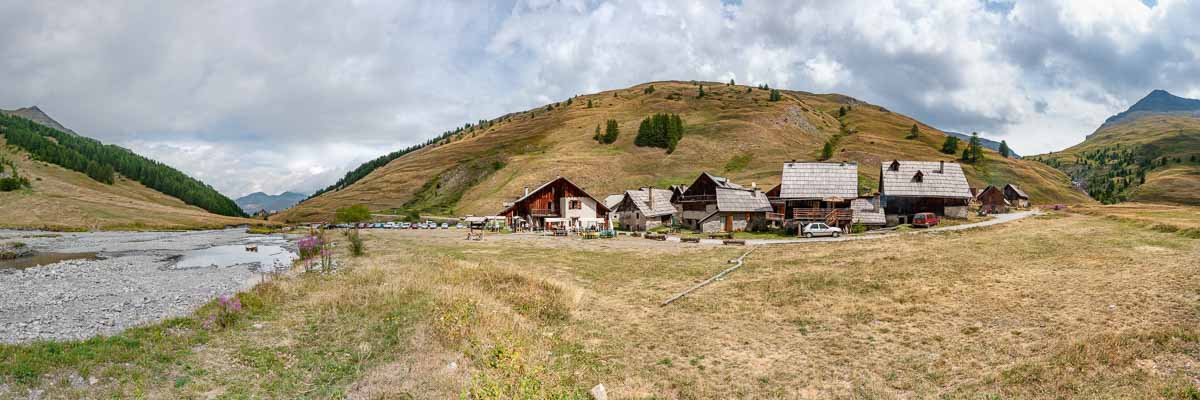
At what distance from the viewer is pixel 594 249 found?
40.8 meters

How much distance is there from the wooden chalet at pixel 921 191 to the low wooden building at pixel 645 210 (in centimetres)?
2717

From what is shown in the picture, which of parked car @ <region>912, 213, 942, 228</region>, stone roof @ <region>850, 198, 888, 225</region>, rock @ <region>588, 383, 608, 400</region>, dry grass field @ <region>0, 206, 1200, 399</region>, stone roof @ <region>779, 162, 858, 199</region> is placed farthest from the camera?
stone roof @ <region>779, 162, 858, 199</region>

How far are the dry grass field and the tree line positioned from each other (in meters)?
191

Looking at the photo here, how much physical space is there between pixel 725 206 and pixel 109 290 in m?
50.2

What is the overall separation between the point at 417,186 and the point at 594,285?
157036 mm

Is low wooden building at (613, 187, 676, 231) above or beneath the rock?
above

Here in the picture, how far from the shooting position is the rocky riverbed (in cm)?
1720

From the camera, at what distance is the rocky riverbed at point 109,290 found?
56.4 ft

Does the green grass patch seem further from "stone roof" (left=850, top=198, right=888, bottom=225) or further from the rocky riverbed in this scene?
the rocky riverbed

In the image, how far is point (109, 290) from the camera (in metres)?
25.2

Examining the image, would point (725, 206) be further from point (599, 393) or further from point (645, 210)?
point (599, 393)

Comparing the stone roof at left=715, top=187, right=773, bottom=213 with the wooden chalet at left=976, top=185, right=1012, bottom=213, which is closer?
the stone roof at left=715, top=187, right=773, bottom=213

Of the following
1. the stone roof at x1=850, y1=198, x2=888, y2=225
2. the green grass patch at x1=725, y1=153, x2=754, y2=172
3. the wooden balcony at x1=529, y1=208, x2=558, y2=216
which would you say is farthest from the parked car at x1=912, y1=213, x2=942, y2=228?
the green grass patch at x1=725, y1=153, x2=754, y2=172

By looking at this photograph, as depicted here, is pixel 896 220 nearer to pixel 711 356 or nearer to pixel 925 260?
pixel 925 260
